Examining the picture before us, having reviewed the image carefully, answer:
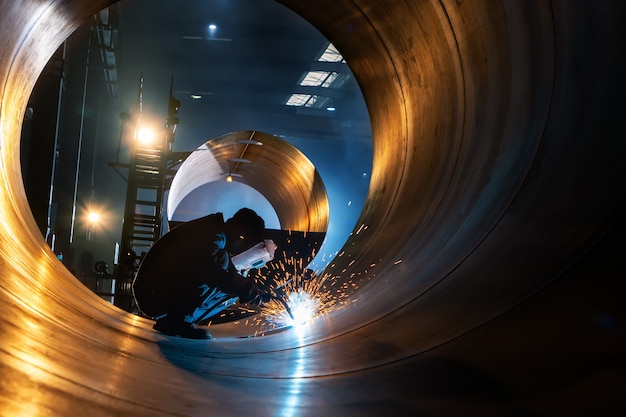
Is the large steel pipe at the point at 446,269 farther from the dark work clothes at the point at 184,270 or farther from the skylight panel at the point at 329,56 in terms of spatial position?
the skylight panel at the point at 329,56

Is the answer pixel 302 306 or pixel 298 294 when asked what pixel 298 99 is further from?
pixel 302 306

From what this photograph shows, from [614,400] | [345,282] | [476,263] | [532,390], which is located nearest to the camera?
[614,400]

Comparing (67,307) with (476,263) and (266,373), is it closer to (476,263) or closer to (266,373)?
(266,373)

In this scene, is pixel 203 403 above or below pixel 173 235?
below

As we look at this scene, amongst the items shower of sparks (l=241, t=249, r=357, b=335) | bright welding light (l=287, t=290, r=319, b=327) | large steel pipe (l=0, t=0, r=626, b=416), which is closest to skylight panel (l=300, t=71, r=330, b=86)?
shower of sparks (l=241, t=249, r=357, b=335)

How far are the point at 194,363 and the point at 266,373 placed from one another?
341mm

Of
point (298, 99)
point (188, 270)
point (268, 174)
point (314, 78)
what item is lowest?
point (188, 270)

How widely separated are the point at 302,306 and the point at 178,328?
1.50m

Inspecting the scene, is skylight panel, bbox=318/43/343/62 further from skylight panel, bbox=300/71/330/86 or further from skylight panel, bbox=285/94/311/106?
skylight panel, bbox=285/94/311/106

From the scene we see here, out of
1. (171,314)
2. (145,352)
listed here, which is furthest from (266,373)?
(171,314)

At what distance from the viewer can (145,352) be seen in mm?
2834

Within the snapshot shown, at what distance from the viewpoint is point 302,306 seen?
19.1 ft

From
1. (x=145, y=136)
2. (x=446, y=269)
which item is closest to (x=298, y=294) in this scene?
(x=446, y=269)

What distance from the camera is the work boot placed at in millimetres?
4535
